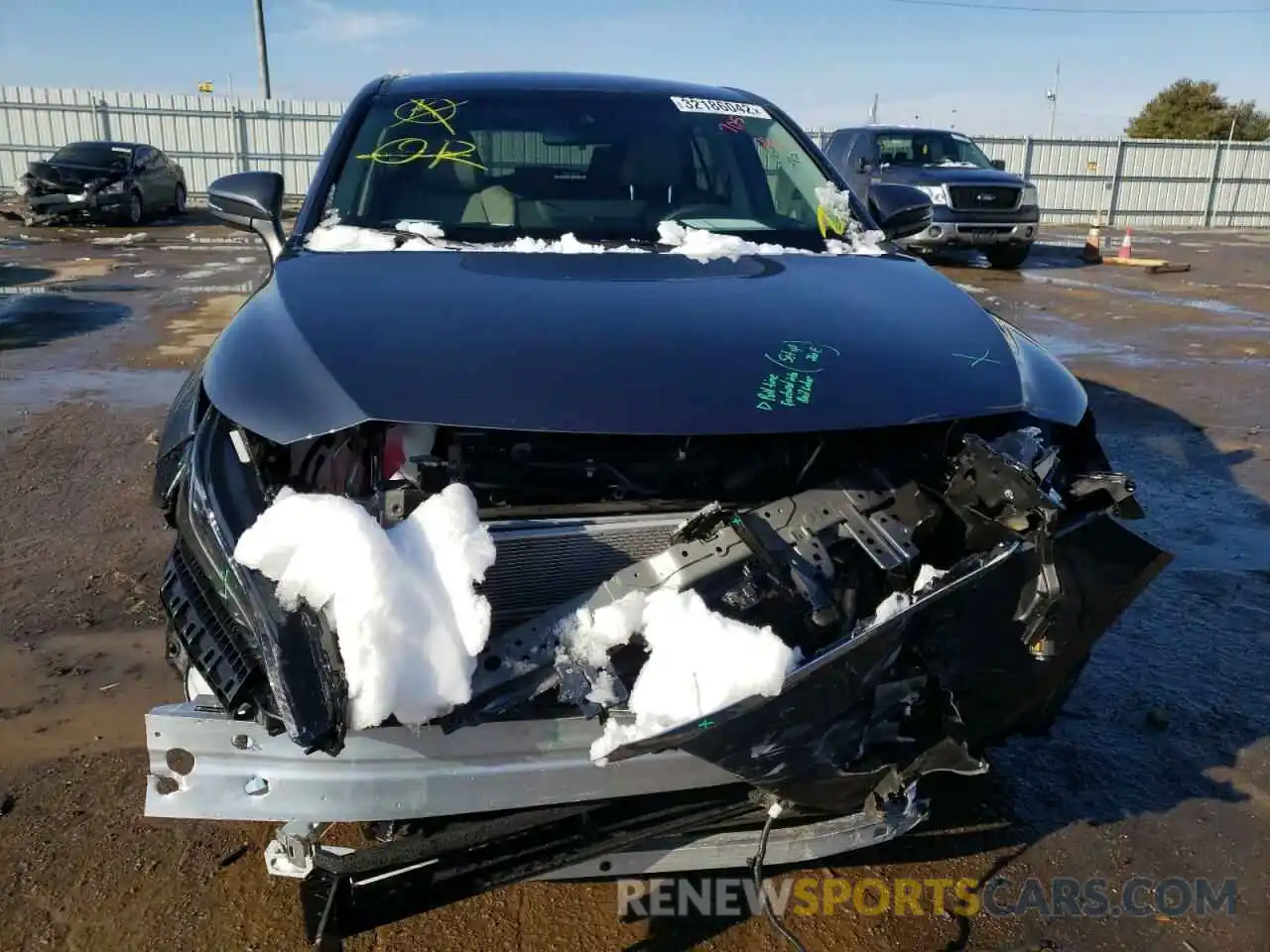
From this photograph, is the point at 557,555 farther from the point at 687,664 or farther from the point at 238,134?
the point at 238,134

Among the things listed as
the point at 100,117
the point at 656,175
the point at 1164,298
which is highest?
the point at 100,117

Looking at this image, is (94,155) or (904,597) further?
(94,155)

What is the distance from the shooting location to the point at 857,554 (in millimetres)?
1938

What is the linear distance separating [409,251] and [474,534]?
1208 millimetres

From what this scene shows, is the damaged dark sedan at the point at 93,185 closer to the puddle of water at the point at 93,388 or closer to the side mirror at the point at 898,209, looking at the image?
the puddle of water at the point at 93,388

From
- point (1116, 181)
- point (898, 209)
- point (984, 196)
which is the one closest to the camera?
point (898, 209)

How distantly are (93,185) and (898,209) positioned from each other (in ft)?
55.5

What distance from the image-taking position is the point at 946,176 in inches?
545

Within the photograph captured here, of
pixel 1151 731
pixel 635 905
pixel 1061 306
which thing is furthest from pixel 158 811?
pixel 1061 306

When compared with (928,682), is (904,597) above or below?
above

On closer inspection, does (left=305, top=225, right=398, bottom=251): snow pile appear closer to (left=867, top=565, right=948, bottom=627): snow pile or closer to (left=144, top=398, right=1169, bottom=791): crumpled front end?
(left=144, top=398, right=1169, bottom=791): crumpled front end

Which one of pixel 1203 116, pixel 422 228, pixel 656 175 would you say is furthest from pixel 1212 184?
pixel 422 228

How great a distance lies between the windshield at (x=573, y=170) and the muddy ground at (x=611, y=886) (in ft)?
5.52

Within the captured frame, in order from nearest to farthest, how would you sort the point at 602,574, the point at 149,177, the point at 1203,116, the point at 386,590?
the point at 386,590 < the point at 602,574 < the point at 149,177 < the point at 1203,116
